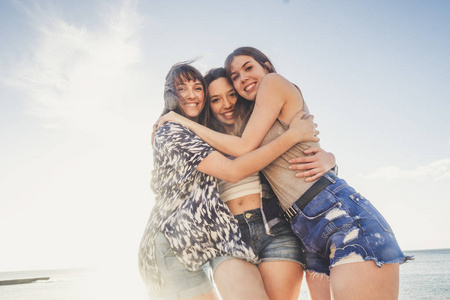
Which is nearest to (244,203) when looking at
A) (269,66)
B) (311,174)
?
(311,174)

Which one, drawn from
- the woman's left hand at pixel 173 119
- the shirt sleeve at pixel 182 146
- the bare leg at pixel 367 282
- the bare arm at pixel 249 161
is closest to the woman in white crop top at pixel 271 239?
the bare arm at pixel 249 161

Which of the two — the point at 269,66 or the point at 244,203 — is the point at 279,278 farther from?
the point at 269,66

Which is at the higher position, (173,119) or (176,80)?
(176,80)

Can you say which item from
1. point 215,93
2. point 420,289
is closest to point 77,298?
point 420,289

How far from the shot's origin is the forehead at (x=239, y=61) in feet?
11.2

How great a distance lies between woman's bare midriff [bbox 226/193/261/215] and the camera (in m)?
2.74

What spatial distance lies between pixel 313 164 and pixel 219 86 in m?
1.63

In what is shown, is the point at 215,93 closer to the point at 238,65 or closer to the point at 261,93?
the point at 238,65

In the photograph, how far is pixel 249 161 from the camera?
2.53m

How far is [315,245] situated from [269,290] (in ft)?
1.83

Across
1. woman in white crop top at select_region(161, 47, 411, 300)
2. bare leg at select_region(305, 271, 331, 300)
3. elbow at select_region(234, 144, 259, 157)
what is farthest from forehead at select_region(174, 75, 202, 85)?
bare leg at select_region(305, 271, 331, 300)

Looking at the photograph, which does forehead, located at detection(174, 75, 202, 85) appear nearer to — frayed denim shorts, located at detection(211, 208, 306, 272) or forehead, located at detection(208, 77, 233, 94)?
forehead, located at detection(208, 77, 233, 94)

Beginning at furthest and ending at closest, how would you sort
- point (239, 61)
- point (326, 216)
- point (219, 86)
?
point (219, 86) → point (239, 61) → point (326, 216)

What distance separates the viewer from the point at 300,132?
2564 millimetres
